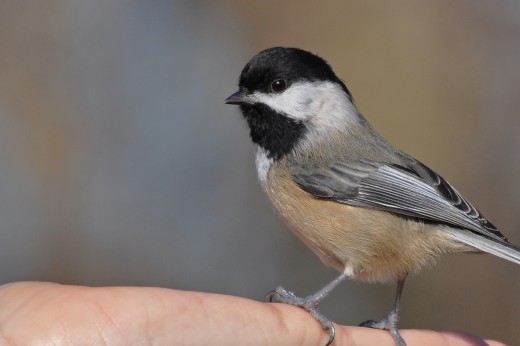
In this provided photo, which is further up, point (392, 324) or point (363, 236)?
point (363, 236)

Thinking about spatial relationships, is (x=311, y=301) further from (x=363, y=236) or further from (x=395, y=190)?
(x=395, y=190)

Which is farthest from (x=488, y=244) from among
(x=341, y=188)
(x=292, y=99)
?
(x=292, y=99)

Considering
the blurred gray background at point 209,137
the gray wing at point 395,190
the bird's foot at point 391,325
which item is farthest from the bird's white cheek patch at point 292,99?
the blurred gray background at point 209,137

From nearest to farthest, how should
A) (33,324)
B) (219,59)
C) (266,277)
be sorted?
(33,324) → (266,277) → (219,59)

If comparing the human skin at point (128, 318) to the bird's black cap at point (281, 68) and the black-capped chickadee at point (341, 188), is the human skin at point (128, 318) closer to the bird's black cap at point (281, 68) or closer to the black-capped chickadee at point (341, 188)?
the black-capped chickadee at point (341, 188)

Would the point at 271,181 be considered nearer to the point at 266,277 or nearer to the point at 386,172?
the point at 386,172

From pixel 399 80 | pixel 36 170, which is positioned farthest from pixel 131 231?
pixel 399 80
